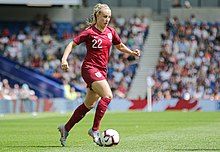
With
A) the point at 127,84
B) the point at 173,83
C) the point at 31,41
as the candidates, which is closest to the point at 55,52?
the point at 31,41

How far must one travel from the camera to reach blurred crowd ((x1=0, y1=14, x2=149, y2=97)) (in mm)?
44531

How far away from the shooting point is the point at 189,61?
44656 mm

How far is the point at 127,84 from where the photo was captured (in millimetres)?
44625

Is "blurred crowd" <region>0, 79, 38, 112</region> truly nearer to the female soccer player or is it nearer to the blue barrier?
the blue barrier

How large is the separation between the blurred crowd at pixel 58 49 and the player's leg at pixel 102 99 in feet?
97.9

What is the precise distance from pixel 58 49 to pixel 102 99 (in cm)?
3291

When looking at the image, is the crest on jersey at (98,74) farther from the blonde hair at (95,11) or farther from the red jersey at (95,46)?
the blonde hair at (95,11)

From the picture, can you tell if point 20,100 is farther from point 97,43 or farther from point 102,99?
point 102,99

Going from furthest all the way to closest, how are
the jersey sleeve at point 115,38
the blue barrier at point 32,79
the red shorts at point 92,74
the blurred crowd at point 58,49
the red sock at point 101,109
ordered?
the blurred crowd at point 58,49 < the blue barrier at point 32,79 < the jersey sleeve at point 115,38 < the red shorts at point 92,74 < the red sock at point 101,109

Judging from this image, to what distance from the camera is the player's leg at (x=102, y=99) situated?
509 inches

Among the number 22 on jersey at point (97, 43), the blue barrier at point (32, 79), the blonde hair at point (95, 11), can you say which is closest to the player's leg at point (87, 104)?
the number 22 on jersey at point (97, 43)

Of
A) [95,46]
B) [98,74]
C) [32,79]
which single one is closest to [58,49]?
[32,79]

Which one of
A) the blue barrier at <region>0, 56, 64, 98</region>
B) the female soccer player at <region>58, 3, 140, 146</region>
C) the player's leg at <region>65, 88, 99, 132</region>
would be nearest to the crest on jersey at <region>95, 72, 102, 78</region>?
the female soccer player at <region>58, 3, 140, 146</region>

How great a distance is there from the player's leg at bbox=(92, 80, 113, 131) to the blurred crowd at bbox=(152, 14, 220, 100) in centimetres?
2940
